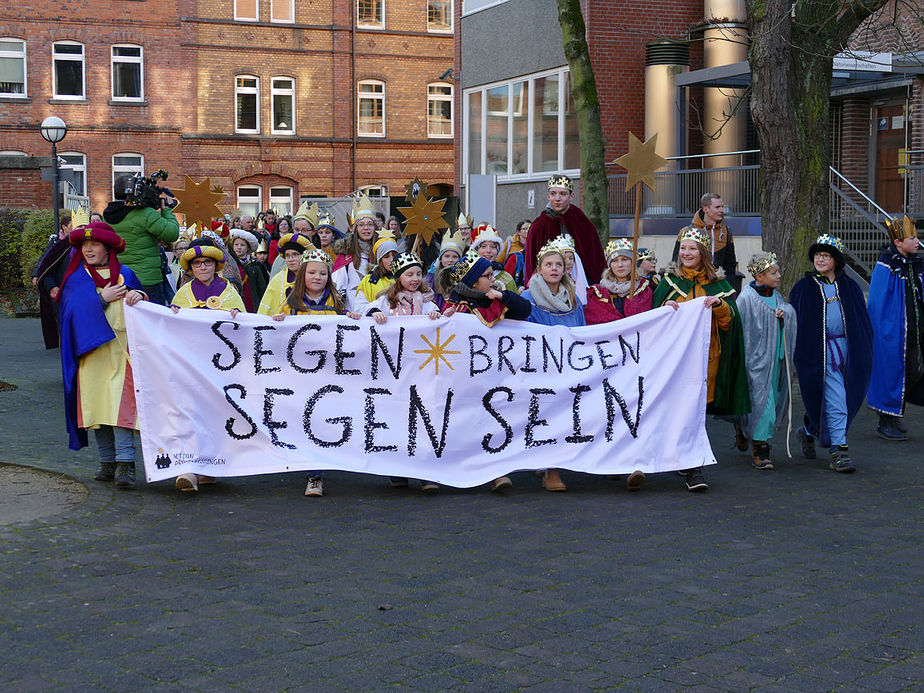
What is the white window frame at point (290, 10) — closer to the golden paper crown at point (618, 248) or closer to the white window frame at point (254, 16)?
the white window frame at point (254, 16)

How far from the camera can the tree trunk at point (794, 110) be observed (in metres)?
14.9

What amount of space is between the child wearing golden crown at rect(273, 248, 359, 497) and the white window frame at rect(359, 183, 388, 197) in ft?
129

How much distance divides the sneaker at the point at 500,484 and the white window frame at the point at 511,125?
18.8 meters

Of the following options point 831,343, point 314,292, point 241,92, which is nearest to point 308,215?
point 314,292

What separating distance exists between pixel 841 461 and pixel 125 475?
5.24 m

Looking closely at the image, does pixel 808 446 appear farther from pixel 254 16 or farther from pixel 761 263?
pixel 254 16

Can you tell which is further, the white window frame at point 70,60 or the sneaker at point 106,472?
the white window frame at point 70,60

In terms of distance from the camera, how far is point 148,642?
5.55 m

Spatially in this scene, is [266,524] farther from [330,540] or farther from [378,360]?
[378,360]

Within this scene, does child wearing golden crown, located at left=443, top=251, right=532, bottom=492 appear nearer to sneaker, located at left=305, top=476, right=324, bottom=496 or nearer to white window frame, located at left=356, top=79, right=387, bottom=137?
Answer: sneaker, located at left=305, top=476, right=324, bottom=496

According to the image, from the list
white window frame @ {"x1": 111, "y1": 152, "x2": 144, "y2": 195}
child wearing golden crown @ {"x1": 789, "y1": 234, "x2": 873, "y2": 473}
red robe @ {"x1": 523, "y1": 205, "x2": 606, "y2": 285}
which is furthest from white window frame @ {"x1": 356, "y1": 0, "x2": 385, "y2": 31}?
child wearing golden crown @ {"x1": 789, "y1": 234, "x2": 873, "y2": 473}

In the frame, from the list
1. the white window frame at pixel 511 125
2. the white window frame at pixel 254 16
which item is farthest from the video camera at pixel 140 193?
the white window frame at pixel 254 16

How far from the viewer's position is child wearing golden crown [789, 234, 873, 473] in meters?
10.1

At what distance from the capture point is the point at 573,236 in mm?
11945
